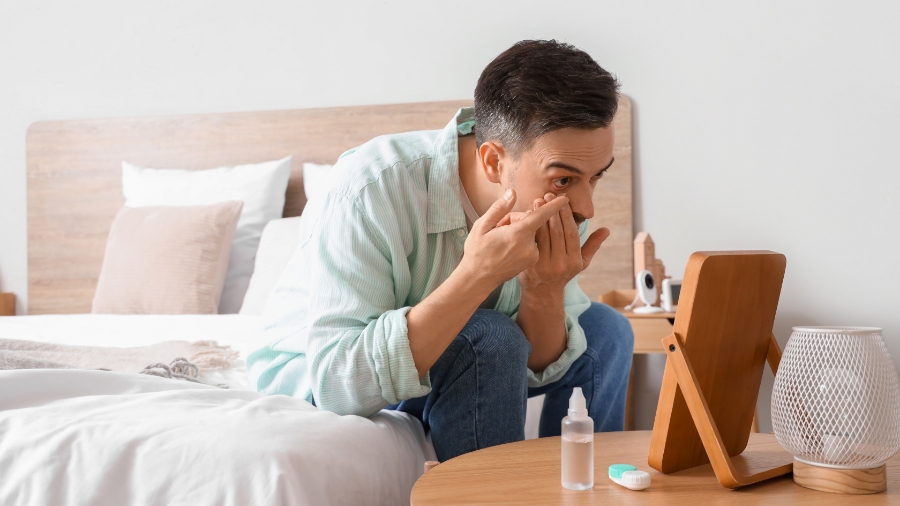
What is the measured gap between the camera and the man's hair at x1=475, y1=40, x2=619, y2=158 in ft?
3.64

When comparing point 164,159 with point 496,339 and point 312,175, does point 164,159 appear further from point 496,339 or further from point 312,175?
point 496,339

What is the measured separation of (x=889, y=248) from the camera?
2.40 meters

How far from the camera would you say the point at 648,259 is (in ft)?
7.72

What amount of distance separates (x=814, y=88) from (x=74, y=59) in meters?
2.56

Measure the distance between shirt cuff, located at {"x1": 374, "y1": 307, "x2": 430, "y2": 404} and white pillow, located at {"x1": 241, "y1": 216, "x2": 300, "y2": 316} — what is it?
1.19 meters

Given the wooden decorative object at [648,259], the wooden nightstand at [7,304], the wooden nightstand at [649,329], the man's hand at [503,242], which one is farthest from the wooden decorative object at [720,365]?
the wooden nightstand at [7,304]

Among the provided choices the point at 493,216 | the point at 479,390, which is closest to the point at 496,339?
the point at 479,390

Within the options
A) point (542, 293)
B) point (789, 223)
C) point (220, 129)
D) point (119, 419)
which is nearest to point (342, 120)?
point (220, 129)

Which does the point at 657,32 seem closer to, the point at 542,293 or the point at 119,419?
the point at 542,293

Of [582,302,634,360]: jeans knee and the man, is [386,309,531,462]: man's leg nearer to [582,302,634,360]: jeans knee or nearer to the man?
the man

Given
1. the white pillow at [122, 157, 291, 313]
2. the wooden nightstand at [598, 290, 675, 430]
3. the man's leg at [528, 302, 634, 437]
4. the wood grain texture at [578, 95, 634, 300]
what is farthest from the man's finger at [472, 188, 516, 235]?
the white pillow at [122, 157, 291, 313]

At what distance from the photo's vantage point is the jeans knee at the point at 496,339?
1.11m

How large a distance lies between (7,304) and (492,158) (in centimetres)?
252

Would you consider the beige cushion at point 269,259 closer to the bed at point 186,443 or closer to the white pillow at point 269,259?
the white pillow at point 269,259
